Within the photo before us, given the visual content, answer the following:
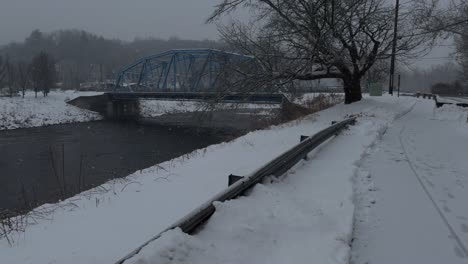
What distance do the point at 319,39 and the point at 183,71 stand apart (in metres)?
56.0

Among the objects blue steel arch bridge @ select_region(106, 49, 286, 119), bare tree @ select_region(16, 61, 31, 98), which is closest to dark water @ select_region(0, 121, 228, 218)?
blue steel arch bridge @ select_region(106, 49, 286, 119)

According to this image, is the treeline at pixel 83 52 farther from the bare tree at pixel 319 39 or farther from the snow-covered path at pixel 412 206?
the snow-covered path at pixel 412 206

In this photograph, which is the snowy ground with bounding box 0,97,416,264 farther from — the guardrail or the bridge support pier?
the bridge support pier

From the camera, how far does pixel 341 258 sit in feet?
12.6

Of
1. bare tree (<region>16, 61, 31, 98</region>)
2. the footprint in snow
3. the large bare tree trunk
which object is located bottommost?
the footprint in snow

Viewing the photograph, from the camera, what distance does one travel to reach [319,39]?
1866 centimetres

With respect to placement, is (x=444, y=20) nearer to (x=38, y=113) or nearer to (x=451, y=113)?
(x=451, y=113)

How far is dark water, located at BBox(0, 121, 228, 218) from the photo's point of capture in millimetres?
13539

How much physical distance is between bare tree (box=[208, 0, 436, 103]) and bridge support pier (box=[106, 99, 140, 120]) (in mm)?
45441

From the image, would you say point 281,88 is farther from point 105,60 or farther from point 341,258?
point 105,60

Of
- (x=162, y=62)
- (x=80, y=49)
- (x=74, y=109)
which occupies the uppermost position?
(x=80, y=49)

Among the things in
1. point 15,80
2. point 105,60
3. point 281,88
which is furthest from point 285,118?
point 105,60

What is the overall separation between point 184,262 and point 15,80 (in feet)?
306

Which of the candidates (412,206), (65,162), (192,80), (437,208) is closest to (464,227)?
(437,208)
